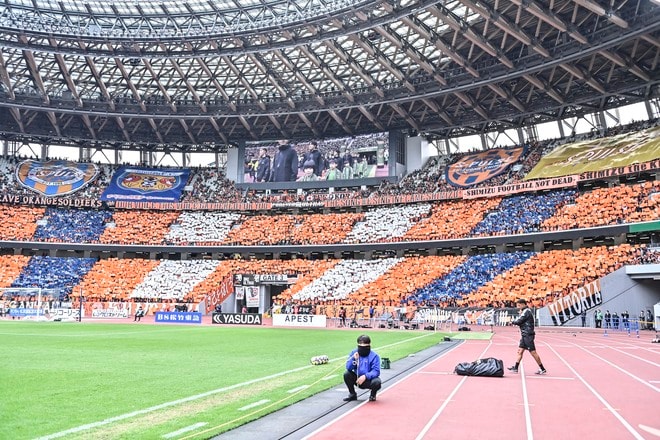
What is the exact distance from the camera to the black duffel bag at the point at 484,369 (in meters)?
14.3

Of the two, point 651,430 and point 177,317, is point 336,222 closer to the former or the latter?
point 177,317

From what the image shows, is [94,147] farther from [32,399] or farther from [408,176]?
[32,399]

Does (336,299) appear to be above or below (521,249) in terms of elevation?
below

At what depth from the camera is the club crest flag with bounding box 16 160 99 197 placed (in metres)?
68.0

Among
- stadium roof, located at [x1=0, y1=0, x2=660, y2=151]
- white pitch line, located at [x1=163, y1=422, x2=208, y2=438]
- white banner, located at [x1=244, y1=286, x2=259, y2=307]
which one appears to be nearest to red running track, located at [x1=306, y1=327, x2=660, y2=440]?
white pitch line, located at [x1=163, y1=422, x2=208, y2=438]

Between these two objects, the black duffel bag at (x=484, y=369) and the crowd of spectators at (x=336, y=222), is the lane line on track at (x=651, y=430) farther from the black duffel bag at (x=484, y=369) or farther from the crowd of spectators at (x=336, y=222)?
the crowd of spectators at (x=336, y=222)

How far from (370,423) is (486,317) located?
3340 centimetres

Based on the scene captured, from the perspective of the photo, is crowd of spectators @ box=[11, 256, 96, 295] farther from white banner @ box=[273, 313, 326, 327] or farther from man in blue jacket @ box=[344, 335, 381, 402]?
man in blue jacket @ box=[344, 335, 381, 402]

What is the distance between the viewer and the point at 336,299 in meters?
51.2

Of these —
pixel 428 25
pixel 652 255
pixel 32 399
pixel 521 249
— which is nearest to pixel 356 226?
pixel 521 249

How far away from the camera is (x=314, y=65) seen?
180 ft

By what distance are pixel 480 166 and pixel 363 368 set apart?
54.7 metres

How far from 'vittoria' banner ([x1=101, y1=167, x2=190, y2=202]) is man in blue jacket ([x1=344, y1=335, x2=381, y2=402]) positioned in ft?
206

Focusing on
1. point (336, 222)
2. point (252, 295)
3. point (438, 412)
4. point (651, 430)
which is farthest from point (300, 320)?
point (651, 430)
